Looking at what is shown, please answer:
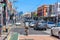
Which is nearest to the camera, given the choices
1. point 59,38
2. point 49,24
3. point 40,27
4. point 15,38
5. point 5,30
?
point 15,38

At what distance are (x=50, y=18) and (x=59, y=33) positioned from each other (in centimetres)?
8241

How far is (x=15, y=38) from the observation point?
38.2ft

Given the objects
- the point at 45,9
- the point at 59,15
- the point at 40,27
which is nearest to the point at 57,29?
the point at 40,27

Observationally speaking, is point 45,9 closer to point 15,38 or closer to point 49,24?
point 49,24

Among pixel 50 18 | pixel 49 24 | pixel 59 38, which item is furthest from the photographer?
pixel 50 18

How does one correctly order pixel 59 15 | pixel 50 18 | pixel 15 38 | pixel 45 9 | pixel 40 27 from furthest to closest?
pixel 45 9 → pixel 50 18 → pixel 59 15 → pixel 40 27 → pixel 15 38

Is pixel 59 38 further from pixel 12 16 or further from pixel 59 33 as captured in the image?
pixel 12 16

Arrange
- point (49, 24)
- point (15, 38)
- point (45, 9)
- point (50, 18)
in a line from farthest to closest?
point (45, 9), point (50, 18), point (49, 24), point (15, 38)

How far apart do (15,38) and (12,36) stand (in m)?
0.21

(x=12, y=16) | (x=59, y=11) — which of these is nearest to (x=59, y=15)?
(x=59, y=11)

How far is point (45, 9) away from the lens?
130750mm

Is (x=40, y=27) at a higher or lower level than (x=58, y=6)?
lower

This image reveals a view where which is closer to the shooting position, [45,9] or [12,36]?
[12,36]

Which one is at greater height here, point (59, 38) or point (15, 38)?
point (15, 38)
